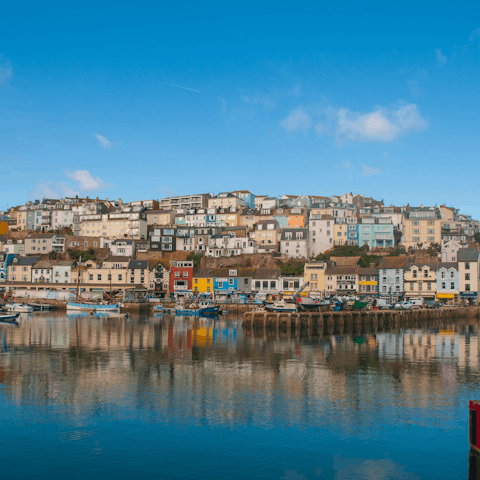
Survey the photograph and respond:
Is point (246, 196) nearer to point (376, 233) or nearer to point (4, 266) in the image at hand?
point (376, 233)

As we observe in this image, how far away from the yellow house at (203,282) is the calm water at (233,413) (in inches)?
2019

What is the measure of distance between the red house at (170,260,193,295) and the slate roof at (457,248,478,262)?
43.3 meters

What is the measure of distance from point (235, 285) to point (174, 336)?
41.5m

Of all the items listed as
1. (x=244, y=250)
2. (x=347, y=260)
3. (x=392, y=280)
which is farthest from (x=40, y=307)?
(x=392, y=280)

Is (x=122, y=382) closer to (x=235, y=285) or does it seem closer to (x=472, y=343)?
(x=472, y=343)

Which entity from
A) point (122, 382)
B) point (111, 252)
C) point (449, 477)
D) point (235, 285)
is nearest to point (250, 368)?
point (122, 382)

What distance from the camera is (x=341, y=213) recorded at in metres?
106

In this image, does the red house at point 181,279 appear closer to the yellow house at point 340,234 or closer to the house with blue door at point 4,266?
the yellow house at point 340,234

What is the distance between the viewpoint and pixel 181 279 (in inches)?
3388

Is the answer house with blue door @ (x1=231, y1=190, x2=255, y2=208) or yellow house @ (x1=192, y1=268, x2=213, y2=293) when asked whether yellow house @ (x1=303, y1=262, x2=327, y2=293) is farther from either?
house with blue door @ (x1=231, y1=190, x2=255, y2=208)

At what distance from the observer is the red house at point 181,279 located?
85.4m

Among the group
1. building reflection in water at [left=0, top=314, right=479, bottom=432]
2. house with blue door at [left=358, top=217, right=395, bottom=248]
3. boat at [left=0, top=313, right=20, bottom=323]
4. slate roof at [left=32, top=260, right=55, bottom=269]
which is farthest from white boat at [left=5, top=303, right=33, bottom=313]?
house with blue door at [left=358, top=217, right=395, bottom=248]

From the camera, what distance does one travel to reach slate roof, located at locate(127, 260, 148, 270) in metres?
88.3

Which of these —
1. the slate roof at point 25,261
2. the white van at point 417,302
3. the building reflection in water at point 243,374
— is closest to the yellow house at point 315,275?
the white van at point 417,302
